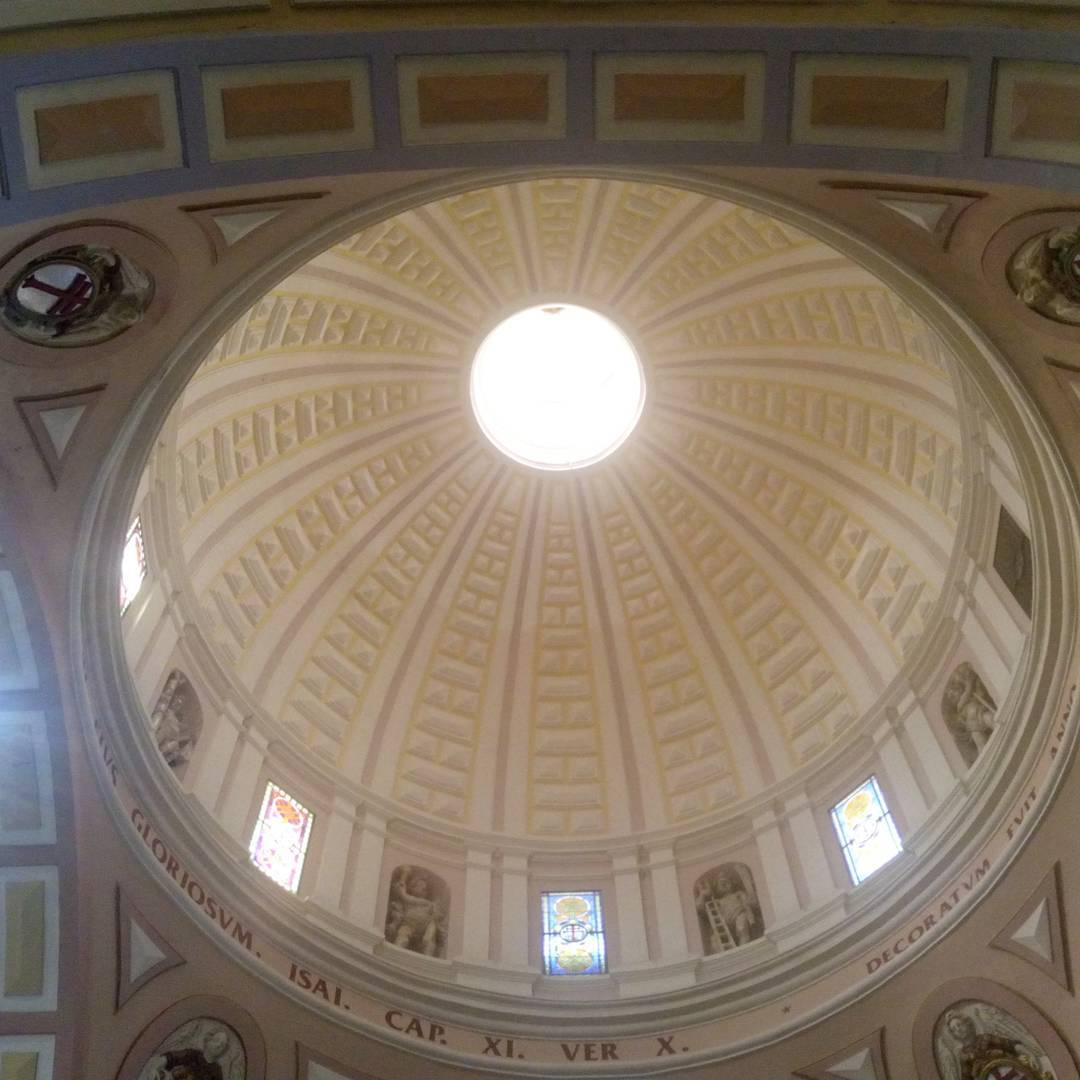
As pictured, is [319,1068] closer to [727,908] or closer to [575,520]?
[727,908]

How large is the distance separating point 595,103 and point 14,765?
30.2 feet

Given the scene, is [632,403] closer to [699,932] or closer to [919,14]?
[699,932]

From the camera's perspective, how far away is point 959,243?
34.2 ft

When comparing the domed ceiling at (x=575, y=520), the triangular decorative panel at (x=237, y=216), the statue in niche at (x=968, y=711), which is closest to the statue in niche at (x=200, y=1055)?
the domed ceiling at (x=575, y=520)

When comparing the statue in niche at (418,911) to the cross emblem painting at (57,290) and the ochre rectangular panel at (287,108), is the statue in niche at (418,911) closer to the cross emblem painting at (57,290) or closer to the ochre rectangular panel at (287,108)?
the cross emblem painting at (57,290)

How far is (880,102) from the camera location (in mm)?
9180

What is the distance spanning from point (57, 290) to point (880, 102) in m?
6.69

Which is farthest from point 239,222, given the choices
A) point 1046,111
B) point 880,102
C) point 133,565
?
point 133,565

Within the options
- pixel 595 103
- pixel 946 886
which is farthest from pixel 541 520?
pixel 595 103

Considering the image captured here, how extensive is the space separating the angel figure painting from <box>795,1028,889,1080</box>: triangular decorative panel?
0.66 meters

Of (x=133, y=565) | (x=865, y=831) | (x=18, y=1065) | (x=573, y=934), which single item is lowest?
(x=18, y=1065)

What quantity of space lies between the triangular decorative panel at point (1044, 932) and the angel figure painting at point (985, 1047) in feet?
2.69

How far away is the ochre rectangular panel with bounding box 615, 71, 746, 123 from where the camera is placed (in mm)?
9109

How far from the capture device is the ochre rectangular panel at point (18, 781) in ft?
42.8
